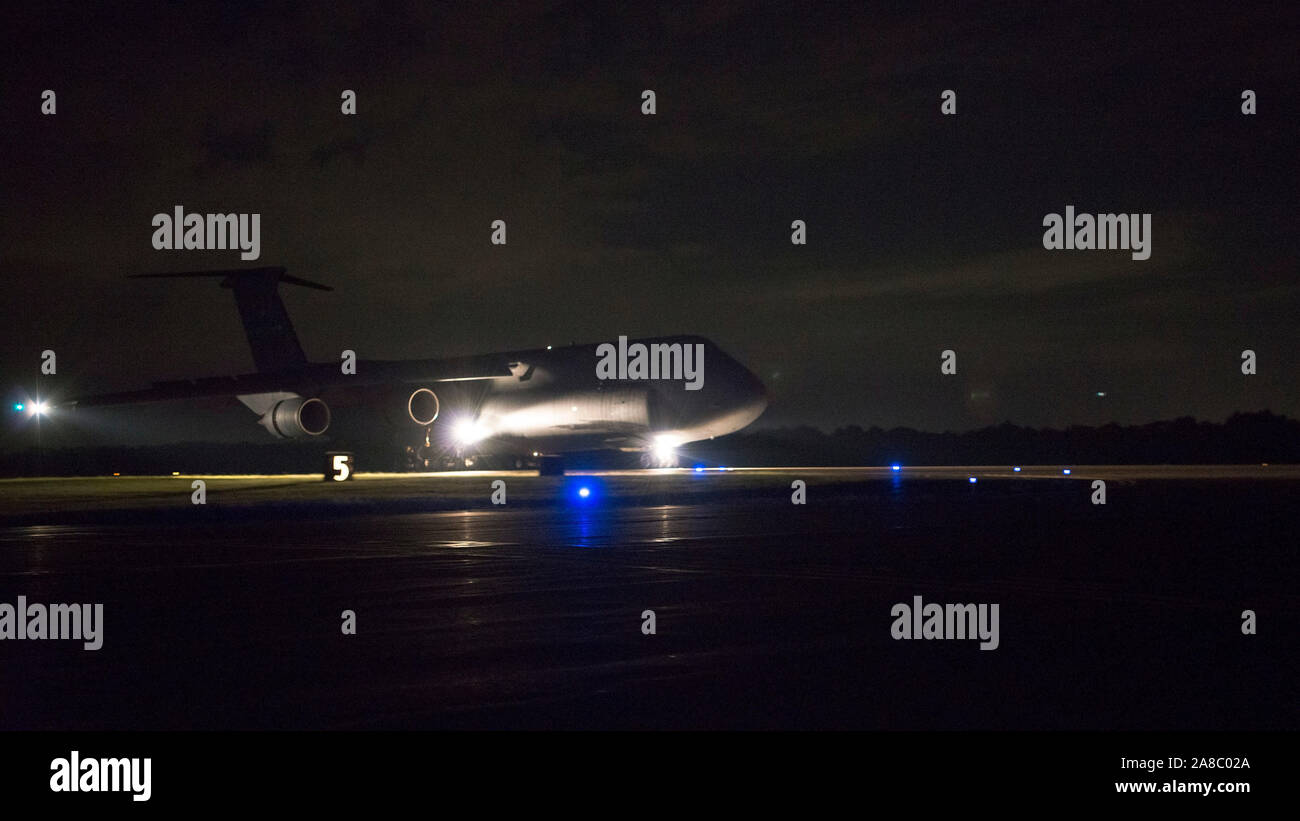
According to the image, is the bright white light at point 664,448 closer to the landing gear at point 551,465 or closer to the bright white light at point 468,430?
the landing gear at point 551,465

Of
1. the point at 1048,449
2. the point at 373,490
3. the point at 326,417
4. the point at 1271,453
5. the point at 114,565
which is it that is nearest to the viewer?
the point at 114,565

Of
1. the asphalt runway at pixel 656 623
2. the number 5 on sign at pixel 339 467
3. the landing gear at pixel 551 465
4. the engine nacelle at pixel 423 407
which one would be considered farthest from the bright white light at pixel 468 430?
the asphalt runway at pixel 656 623

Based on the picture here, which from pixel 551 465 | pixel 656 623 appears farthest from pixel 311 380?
pixel 656 623

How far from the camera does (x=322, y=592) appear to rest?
44.3ft

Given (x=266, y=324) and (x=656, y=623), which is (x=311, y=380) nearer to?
(x=266, y=324)

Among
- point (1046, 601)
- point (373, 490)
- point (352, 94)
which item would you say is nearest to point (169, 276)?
point (373, 490)

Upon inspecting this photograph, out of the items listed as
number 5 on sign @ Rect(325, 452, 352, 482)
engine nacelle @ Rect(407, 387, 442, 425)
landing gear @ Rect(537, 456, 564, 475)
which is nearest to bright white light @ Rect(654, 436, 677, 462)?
landing gear @ Rect(537, 456, 564, 475)

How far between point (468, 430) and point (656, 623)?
42.0m

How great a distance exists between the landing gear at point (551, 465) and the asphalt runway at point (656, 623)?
24352 mm

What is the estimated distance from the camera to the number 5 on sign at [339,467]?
152 feet

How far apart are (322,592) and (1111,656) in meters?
7.80

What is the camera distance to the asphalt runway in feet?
25.5

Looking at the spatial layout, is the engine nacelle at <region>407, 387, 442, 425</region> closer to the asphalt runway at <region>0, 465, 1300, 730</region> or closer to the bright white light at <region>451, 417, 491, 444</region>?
the bright white light at <region>451, 417, 491, 444</region>
